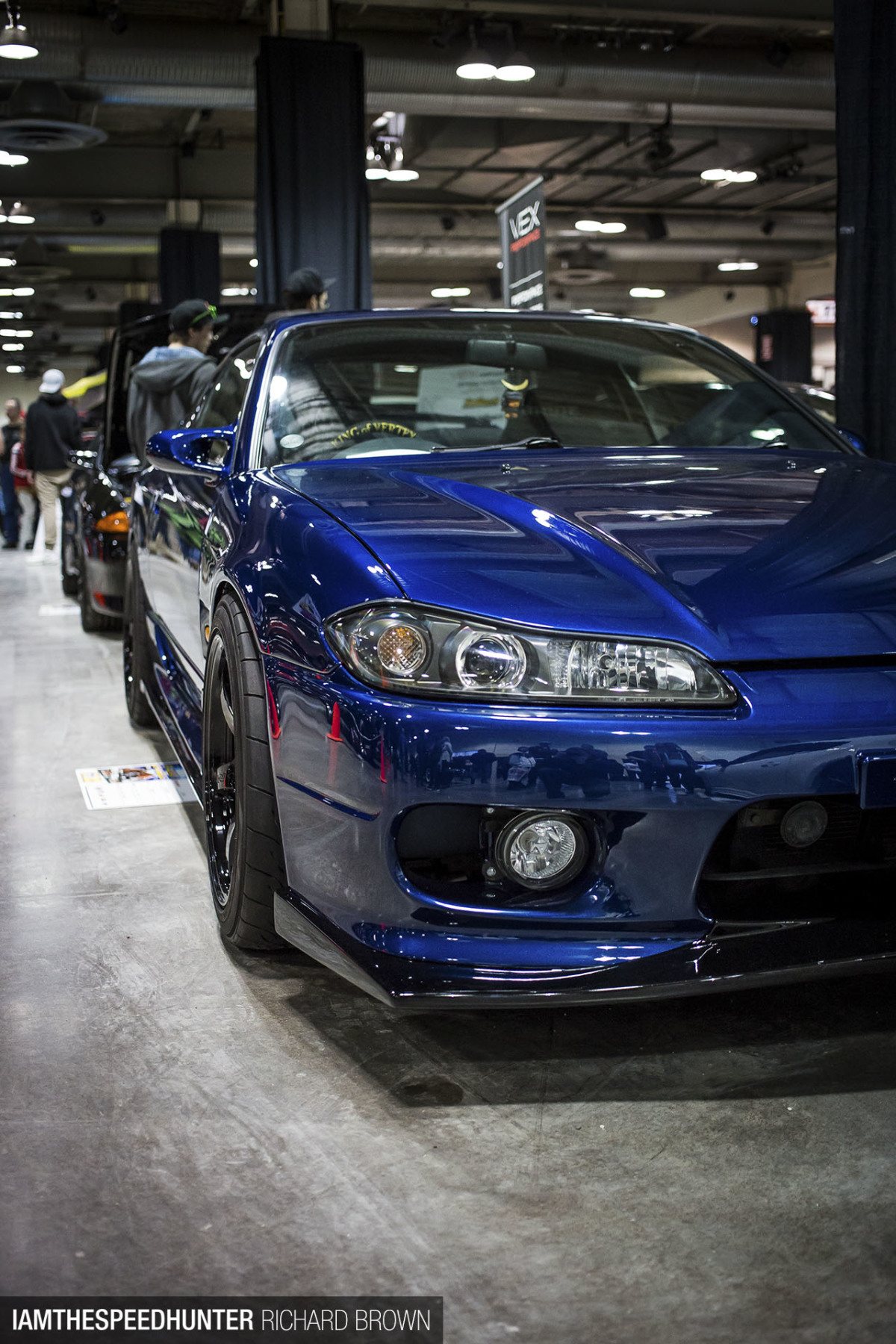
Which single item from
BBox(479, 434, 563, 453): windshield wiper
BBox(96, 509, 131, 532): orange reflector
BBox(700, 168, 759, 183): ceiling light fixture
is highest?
BBox(700, 168, 759, 183): ceiling light fixture

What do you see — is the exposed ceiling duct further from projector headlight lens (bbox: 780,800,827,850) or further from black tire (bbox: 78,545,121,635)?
projector headlight lens (bbox: 780,800,827,850)

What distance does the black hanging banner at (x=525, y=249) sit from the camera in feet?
23.1

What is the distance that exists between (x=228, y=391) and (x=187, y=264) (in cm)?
1501

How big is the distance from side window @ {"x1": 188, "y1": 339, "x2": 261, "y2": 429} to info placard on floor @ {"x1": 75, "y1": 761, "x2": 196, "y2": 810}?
993 millimetres

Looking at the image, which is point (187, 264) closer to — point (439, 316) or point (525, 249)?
point (525, 249)

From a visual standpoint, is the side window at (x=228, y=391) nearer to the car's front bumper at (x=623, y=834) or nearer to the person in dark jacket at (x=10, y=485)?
the car's front bumper at (x=623, y=834)

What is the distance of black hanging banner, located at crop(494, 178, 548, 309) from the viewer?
23.1 feet

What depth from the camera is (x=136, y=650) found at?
4.44m

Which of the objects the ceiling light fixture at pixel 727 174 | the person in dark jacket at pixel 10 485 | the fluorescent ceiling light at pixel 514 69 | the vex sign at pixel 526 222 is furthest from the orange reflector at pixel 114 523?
the ceiling light fixture at pixel 727 174

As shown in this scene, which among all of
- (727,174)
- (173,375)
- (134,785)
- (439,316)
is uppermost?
(727,174)

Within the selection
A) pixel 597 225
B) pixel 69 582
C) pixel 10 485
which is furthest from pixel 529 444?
pixel 597 225

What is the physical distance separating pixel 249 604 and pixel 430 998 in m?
0.80

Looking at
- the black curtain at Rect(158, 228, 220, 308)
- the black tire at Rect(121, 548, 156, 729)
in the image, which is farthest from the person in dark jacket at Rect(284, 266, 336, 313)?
the black curtain at Rect(158, 228, 220, 308)

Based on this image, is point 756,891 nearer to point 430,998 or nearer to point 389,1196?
point 430,998
